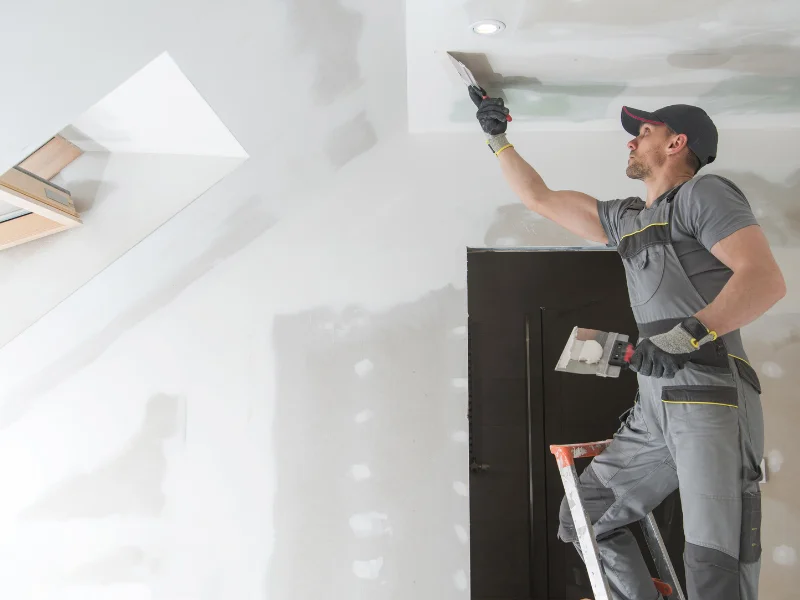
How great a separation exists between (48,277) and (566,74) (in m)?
1.90

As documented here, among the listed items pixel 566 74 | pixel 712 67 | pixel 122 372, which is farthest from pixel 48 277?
pixel 712 67

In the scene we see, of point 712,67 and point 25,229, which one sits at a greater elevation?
point 712,67

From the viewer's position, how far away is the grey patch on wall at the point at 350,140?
259 centimetres

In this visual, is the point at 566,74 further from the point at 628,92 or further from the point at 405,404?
the point at 405,404

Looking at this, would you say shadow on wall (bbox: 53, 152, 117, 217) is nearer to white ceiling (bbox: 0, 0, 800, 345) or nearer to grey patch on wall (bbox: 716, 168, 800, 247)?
white ceiling (bbox: 0, 0, 800, 345)

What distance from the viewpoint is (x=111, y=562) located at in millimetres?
2650

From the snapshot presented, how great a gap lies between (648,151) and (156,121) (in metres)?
1.51

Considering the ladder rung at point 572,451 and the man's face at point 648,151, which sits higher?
the man's face at point 648,151

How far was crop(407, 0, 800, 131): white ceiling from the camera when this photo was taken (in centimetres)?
188

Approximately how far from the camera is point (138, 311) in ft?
9.02

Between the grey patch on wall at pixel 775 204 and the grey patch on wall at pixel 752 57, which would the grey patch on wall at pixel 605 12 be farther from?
the grey patch on wall at pixel 775 204

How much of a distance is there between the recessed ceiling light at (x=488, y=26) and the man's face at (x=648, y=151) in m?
0.50

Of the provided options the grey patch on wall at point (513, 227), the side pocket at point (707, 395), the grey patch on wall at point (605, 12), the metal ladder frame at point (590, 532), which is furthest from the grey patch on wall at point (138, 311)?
the side pocket at point (707, 395)

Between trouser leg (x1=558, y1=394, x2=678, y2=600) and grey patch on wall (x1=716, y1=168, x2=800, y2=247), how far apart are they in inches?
52.9
